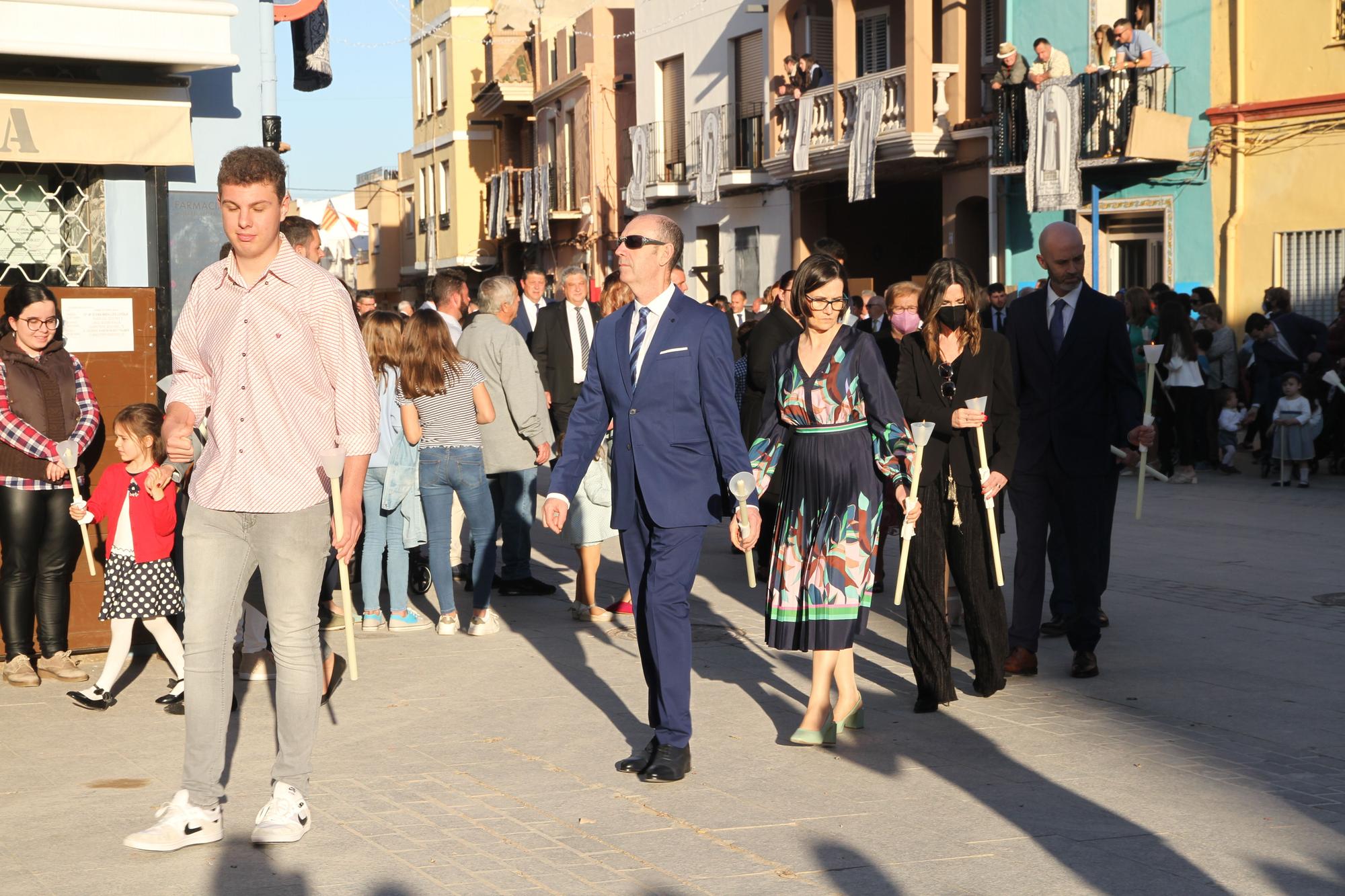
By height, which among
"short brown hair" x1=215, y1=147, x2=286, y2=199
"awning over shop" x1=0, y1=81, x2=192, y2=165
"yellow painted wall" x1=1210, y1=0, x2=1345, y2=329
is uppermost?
"yellow painted wall" x1=1210, y1=0, x2=1345, y2=329

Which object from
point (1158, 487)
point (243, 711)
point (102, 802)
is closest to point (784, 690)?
point (243, 711)

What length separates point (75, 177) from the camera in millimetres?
9453

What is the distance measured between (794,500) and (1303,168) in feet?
53.8

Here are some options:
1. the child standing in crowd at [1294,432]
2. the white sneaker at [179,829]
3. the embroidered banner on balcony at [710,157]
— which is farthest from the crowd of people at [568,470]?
the embroidered banner on balcony at [710,157]

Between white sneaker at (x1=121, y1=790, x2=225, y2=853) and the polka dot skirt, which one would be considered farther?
Answer: the polka dot skirt

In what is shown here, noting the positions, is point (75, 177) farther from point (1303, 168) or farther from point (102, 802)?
point (1303, 168)

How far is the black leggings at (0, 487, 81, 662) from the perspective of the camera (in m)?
7.73

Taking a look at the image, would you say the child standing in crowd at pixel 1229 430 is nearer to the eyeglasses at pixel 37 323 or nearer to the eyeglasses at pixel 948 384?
the eyeglasses at pixel 948 384

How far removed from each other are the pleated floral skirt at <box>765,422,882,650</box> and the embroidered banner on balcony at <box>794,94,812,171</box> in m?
22.4

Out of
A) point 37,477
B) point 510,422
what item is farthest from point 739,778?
point 510,422

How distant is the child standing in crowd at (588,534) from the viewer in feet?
31.5

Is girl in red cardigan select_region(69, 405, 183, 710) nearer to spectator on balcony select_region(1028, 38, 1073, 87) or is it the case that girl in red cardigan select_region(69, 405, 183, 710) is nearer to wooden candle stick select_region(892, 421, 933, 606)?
wooden candle stick select_region(892, 421, 933, 606)

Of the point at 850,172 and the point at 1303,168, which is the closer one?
the point at 1303,168

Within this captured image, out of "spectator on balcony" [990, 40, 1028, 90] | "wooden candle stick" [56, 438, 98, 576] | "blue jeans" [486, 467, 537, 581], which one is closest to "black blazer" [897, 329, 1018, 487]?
"blue jeans" [486, 467, 537, 581]
